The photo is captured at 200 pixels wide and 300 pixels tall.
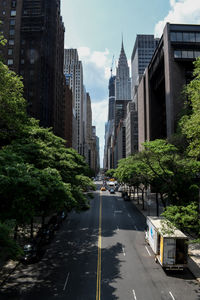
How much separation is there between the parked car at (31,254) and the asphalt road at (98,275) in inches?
17.7

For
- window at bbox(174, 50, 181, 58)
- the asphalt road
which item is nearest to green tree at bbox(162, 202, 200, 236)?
the asphalt road

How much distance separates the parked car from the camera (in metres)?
16.6

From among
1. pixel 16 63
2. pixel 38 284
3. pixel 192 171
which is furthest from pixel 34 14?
pixel 38 284

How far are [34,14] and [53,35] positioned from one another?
30.3 ft

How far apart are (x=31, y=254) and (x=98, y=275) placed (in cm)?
587

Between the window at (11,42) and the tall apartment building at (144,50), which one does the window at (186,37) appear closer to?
the window at (11,42)

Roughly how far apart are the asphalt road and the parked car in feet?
1.48

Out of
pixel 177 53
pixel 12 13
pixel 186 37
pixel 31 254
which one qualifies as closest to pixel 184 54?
pixel 177 53

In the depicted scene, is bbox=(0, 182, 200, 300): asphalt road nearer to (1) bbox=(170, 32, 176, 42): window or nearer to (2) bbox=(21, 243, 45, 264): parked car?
(2) bbox=(21, 243, 45, 264): parked car

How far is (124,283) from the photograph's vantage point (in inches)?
539

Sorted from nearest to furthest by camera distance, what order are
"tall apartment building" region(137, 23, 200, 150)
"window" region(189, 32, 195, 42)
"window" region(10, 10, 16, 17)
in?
"tall apartment building" region(137, 23, 200, 150) → "window" region(189, 32, 195, 42) → "window" region(10, 10, 16, 17)

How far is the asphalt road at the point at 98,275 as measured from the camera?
492 inches

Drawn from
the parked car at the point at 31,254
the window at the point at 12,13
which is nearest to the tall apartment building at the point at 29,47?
the window at the point at 12,13

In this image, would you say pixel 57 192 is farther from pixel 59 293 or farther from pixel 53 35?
pixel 53 35
